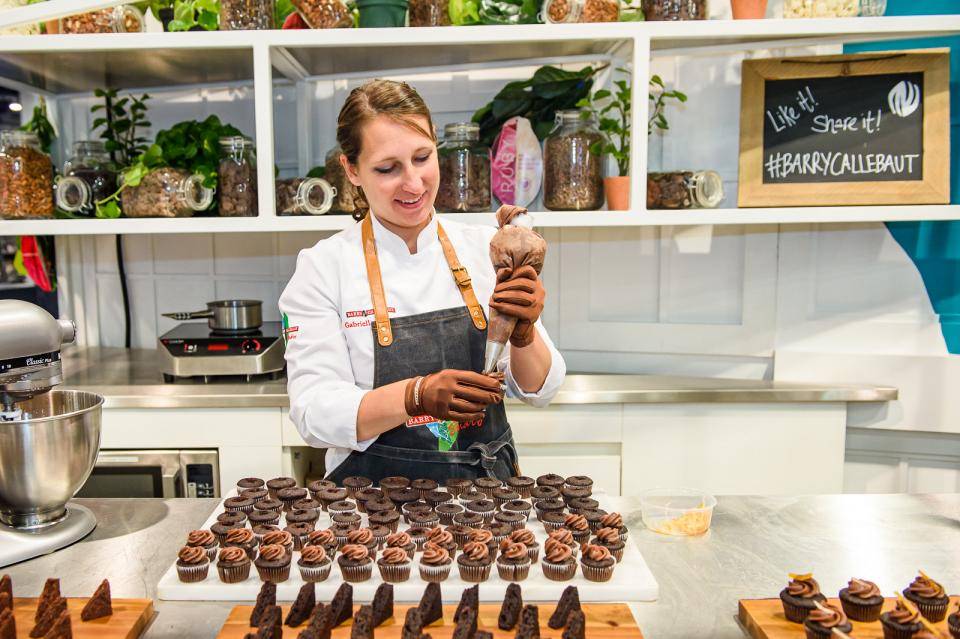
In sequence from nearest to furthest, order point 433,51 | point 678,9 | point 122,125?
1. point 678,9
2. point 433,51
3. point 122,125

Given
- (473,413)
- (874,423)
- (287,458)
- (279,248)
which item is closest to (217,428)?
(287,458)

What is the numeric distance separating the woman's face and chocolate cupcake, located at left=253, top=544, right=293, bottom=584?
0.73 meters

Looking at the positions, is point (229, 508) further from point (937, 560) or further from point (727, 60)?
point (727, 60)

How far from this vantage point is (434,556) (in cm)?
117

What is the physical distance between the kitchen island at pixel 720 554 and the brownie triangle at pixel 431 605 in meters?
0.27

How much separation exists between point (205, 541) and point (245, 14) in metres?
1.75

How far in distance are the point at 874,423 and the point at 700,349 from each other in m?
0.60

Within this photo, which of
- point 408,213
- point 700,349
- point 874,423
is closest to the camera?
point 408,213

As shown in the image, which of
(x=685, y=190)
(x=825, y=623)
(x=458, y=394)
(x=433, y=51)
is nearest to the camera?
(x=825, y=623)

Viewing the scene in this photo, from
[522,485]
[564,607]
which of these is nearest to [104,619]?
[564,607]

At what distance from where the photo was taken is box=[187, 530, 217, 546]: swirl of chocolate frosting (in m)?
1.23

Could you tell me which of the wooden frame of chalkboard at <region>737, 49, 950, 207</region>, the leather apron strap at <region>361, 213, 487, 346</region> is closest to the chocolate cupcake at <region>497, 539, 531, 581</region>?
the leather apron strap at <region>361, 213, 487, 346</region>

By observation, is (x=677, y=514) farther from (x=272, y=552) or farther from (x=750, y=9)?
(x=750, y=9)

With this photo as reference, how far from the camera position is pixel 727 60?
106 inches
